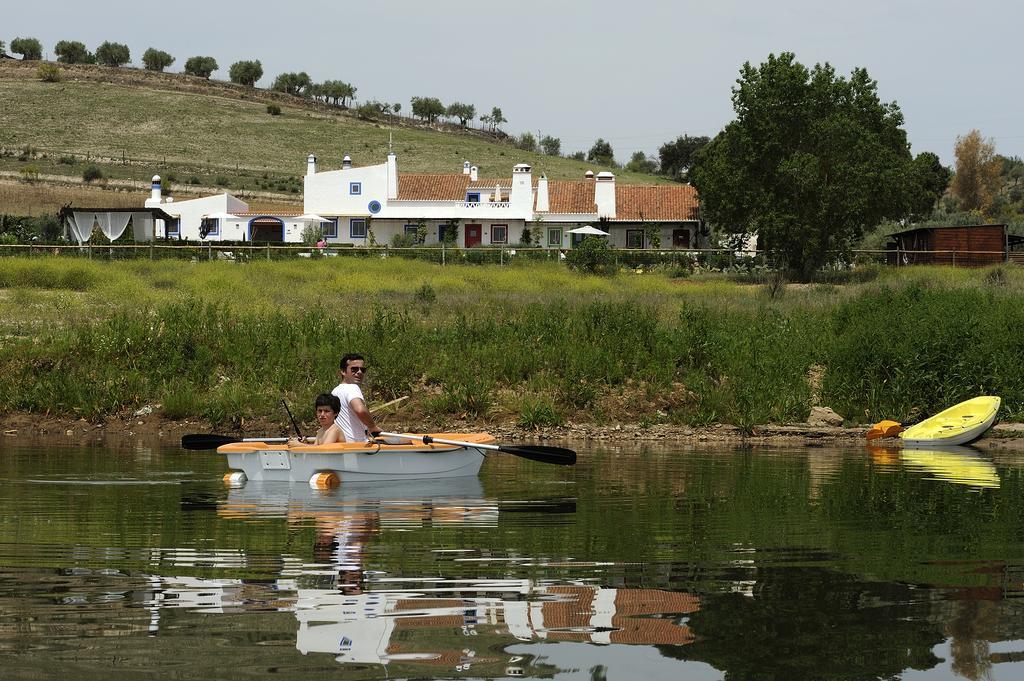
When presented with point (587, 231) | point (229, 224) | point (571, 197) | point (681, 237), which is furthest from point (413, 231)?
point (681, 237)

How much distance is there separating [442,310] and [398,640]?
928 inches

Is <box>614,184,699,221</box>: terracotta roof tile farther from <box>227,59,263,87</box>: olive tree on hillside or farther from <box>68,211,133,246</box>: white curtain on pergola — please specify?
<box>227,59,263,87</box>: olive tree on hillside

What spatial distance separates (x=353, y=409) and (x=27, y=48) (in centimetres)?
16785

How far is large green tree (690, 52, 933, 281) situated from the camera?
60125mm

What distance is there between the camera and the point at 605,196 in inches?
3378

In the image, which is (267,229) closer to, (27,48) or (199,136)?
(199,136)

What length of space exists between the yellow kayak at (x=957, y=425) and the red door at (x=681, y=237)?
2430 inches

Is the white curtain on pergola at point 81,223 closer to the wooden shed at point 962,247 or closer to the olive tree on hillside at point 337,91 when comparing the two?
the wooden shed at point 962,247

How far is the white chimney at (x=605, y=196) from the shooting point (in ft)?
280

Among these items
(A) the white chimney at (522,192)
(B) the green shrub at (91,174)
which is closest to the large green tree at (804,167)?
(A) the white chimney at (522,192)

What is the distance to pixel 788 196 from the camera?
201 feet

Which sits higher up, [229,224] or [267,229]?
[229,224]

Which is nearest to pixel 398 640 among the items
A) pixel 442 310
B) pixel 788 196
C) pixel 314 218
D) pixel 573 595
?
pixel 573 595

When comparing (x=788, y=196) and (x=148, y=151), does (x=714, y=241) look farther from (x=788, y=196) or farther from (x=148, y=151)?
(x=148, y=151)
